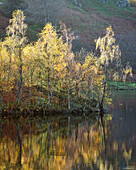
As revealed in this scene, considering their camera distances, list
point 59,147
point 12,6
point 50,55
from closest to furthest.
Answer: point 59,147 → point 50,55 → point 12,6

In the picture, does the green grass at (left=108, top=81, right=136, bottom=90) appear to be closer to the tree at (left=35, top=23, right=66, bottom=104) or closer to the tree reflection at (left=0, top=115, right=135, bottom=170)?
the tree at (left=35, top=23, right=66, bottom=104)

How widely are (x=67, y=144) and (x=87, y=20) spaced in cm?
11464

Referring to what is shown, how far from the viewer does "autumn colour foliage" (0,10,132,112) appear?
94.5 feet

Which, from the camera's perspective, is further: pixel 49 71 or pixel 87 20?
pixel 87 20

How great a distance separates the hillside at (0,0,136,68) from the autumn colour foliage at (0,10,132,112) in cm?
5864

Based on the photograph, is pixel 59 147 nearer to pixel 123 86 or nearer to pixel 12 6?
pixel 123 86

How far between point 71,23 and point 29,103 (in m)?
88.9

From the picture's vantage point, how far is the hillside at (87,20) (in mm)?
101625

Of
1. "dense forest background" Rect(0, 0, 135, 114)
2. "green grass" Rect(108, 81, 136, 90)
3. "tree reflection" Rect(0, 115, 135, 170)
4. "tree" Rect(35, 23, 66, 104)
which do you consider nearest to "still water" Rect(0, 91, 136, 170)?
"tree reflection" Rect(0, 115, 135, 170)

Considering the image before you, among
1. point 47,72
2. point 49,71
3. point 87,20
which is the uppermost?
point 87,20

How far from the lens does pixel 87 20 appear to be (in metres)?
125

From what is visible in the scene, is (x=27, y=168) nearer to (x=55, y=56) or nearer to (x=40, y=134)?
(x=40, y=134)

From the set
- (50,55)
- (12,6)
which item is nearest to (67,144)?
(50,55)

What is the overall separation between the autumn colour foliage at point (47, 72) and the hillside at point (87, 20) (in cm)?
5864
